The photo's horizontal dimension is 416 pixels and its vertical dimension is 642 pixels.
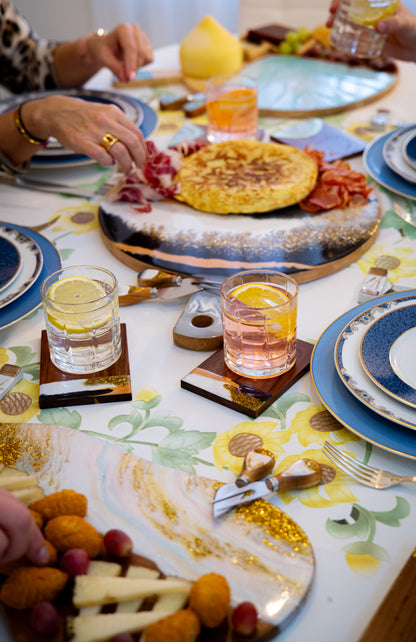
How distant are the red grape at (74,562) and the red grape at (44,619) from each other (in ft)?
0.13

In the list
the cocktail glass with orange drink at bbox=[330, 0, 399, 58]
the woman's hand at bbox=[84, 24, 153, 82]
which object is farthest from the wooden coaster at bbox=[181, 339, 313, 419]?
the woman's hand at bbox=[84, 24, 153, 82]

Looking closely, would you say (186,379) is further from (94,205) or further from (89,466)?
(94,205)

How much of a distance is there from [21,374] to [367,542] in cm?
57

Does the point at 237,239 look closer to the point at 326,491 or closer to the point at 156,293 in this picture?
the point at 156,293

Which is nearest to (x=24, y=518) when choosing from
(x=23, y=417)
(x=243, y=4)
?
(x=23, y=417)

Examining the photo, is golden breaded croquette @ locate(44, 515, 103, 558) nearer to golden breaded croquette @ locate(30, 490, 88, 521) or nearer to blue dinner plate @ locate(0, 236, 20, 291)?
golden breaded croquette @ locate(30, 490, 88, 521)

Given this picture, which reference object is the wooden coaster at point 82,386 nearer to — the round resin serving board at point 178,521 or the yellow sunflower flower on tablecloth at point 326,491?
the round resin serving board at point 178,521

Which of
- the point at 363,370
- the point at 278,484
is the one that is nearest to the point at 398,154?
the point at 363,370

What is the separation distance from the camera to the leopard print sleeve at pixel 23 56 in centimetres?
193

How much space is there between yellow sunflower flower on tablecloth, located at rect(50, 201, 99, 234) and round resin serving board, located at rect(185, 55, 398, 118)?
0.71m

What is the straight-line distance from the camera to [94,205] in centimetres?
143

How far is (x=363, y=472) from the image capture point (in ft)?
2.43

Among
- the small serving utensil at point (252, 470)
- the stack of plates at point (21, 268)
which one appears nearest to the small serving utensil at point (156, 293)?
the stack of plates at point (21, 268)

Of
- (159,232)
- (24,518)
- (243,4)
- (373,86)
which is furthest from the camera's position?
(243,4)
